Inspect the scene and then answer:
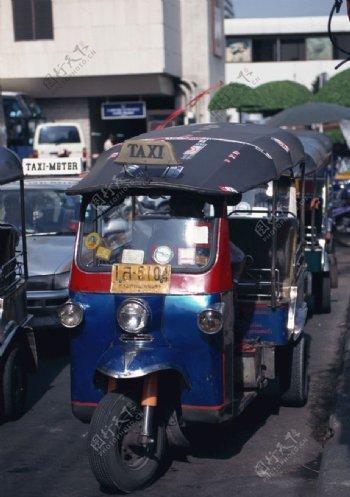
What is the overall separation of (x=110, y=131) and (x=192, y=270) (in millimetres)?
31268

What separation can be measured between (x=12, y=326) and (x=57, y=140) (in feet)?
73.7

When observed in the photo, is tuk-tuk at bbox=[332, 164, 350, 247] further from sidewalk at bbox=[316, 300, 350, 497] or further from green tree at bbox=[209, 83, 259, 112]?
sidewalk at bbox=[316, 300, 350, 497]

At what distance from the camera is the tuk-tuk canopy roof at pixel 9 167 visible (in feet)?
24.9

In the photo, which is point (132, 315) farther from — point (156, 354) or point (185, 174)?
point (185, 174)

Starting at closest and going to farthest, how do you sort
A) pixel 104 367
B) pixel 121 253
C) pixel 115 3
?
pixel 104 367 < pixel 121 253 < pixel 115 3

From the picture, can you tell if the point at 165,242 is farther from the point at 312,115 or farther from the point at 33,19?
the point at 33,19

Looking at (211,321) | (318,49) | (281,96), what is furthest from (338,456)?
(318,49)

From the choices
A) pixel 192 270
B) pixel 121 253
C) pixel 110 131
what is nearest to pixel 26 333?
pixel 121 253

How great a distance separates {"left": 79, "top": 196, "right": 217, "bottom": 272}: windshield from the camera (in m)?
6.09

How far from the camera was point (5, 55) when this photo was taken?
31875 mm

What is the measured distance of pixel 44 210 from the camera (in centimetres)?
1094

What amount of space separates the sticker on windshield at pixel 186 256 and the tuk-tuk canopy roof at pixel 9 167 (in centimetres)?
208

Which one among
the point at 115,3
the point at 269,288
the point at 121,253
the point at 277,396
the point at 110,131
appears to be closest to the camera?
the point at 121,253

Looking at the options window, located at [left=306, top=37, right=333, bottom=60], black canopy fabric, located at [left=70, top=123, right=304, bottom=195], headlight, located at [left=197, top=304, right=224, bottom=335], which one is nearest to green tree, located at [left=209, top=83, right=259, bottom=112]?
black canopy fabric, located at [left=70, top=123, right=304, bottom=195]
